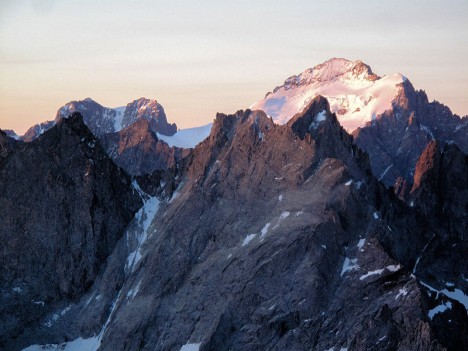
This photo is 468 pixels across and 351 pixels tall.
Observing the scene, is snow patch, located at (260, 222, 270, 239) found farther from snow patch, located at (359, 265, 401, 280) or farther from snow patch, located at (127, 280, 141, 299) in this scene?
snow patch, located at (127, 280, 141, 299)

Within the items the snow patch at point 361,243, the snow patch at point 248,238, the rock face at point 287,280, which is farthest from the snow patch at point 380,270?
the snow patch at point 248,238

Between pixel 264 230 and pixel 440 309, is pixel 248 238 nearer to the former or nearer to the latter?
pixel 264 230

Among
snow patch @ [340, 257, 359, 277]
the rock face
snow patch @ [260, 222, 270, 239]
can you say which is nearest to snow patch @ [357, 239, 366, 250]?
the rock face

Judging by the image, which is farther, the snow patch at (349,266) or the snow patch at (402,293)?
the snow patch at (349,266)

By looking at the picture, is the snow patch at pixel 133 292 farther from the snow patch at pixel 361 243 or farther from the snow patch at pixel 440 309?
the snow patch at pixel 440 309

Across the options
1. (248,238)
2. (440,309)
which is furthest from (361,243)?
(248,238)

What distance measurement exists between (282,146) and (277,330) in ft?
128

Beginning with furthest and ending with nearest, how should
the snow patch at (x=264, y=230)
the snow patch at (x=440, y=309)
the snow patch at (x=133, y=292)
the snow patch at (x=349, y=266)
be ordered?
the snow patch at (x=133, y=292) < the snow patch at (x=264, y=230) < the snow patch at (x=349, y=266) < the snow patch at (x=440, y=309)

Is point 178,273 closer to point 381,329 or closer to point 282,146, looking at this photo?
point 282,146

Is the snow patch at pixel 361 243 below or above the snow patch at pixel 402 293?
above

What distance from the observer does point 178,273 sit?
19312cm

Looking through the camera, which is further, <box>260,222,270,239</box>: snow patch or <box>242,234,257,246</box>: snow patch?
<box>242,234,257,246</box>: snow patch

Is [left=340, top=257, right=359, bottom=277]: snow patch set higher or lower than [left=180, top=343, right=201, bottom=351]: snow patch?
higher

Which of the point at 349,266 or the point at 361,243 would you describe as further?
the point at 361,243
